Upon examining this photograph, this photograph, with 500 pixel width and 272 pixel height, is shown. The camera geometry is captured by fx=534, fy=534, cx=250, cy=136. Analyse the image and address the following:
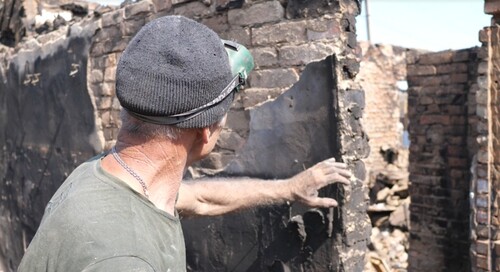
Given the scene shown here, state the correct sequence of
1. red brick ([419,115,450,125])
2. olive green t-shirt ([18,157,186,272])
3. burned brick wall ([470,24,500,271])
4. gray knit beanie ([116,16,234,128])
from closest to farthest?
1. olive green t-shirt ([18,157,186,272])
2. gray knit beanie ([116,16,234,128])
3. burned brick wall ([470,24,500,271])
4. red brick ([419,115,450,125])

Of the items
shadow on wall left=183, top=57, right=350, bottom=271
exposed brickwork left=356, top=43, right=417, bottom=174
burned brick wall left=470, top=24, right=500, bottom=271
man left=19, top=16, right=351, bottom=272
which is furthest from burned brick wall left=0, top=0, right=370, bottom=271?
exposed brickwork left=356, top=43, right=417, bottom=174

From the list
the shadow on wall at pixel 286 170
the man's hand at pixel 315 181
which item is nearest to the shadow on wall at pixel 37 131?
the shadow on wall at pixel 286 170

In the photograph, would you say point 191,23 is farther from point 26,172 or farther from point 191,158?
point 26,172

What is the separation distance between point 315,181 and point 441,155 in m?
2.97

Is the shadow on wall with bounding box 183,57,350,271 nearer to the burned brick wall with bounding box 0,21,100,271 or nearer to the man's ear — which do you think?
the man's ear

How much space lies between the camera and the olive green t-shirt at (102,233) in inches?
45.1

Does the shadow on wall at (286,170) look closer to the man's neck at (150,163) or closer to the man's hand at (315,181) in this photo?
the man's hand at (315,181)

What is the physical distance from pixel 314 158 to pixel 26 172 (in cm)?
342

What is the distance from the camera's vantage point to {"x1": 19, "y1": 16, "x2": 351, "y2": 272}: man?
46.4 inches

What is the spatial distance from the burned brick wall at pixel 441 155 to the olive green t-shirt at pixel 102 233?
385 cm

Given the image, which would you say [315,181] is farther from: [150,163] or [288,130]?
[150,163]

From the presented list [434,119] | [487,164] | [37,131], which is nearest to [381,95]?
[434,119]

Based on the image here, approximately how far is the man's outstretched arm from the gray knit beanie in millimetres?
911

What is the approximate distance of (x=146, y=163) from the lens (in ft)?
4.54
